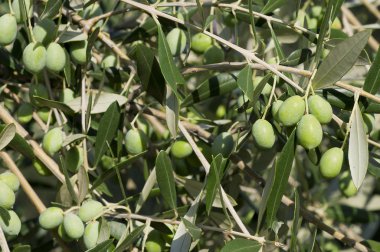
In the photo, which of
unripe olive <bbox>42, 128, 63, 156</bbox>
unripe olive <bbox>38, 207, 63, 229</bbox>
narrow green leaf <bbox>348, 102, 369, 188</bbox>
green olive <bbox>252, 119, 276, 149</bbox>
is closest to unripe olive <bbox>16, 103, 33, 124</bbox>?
unripe olive <bbox>42, 128, 63, 156</bbox>

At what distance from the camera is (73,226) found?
1079 mm

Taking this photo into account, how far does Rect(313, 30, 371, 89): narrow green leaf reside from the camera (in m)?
1.00

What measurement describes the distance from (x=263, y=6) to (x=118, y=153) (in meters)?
0.34

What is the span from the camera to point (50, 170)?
1207 millimetres

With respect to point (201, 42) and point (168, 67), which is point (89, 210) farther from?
point (201, 42)

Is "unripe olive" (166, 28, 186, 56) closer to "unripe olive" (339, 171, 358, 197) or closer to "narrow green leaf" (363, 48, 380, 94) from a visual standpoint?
"narrow green leaf" (363, 48, 380, 94)

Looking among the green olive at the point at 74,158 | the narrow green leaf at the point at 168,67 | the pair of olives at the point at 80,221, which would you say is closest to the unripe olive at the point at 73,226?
the pair of olives at the point at 80,221

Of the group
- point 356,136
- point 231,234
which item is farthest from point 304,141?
point 231,234

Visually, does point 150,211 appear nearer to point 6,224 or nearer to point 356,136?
point 6,224

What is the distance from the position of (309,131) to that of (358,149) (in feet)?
0.31

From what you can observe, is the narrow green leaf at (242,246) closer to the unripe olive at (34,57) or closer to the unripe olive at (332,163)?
the unripe olive at (332,163)

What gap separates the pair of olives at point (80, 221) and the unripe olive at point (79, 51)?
23 centimetres

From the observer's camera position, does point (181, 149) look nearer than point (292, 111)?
No

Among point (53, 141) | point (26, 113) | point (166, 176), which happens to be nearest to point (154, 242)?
point (166, 176)
